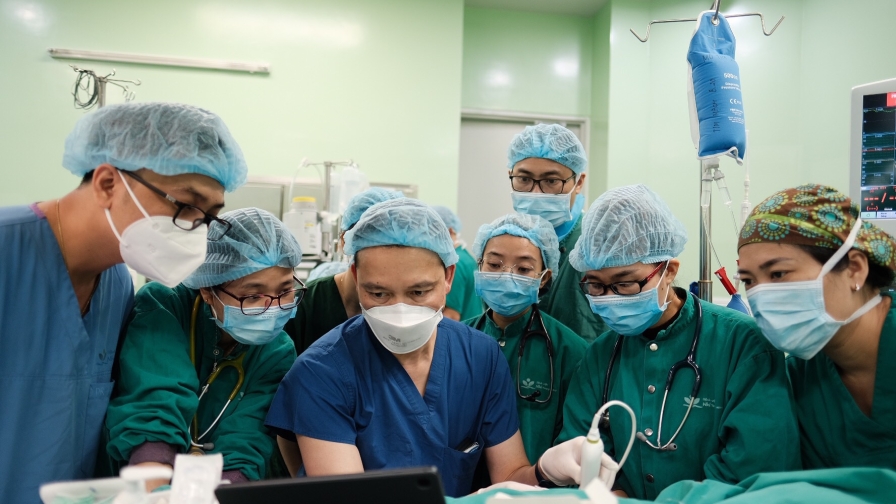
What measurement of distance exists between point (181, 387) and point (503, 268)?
0.91 metres

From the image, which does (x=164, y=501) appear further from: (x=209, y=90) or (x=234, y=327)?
(x=209, y=90)

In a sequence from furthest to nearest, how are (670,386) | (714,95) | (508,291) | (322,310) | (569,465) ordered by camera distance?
(322,310), (508,291), (714,95), (670,386), (569,465)

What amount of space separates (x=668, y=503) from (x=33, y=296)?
1246mm

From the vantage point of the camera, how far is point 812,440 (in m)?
1.24

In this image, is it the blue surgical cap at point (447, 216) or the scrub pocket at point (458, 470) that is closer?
the scrub pocket at point (458, 470)

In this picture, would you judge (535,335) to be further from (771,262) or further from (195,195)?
(195,195)

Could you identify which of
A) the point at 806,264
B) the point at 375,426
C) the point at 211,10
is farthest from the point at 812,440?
the point at 211,10

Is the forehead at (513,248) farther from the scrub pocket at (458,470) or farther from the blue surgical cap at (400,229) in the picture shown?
the scrub pocket at (458,470)

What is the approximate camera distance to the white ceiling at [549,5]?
4711 mm

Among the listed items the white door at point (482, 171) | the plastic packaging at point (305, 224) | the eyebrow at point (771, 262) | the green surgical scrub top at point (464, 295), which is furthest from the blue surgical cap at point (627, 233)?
the white door at point (482, 171)

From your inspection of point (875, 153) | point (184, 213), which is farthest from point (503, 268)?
point (875, 153)

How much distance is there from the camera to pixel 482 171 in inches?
196

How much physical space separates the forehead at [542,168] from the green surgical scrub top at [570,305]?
226 mm

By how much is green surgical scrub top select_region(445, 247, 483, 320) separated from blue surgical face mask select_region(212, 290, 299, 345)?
1.49 meters
